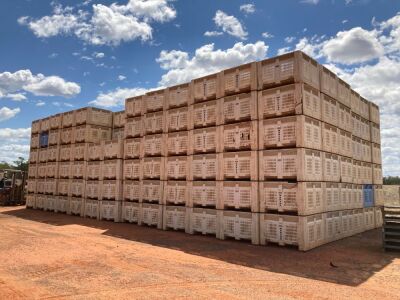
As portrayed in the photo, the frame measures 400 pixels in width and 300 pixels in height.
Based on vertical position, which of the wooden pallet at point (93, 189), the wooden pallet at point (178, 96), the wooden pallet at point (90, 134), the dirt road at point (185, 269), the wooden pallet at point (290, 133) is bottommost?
the dirt road at point (185, 269)

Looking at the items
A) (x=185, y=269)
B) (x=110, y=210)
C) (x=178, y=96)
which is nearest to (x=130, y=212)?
(x=110, y=210)

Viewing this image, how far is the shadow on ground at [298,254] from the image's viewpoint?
727cm

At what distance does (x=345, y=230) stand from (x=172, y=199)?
6703mm

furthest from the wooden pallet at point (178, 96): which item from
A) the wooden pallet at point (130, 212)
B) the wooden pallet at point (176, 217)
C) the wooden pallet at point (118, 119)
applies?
the wooden pallet at point (118, 119)

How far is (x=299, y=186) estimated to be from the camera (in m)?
9.55

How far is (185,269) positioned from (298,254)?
11.4 feet

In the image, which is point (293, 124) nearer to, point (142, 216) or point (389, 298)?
point (389, 298)

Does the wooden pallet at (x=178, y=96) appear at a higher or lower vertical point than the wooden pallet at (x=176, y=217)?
higher

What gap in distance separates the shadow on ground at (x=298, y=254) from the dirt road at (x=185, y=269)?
2 centimetres

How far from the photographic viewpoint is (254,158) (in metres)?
10.6

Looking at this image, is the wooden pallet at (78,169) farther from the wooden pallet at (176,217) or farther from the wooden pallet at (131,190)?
the wooden pallet at (176,217)

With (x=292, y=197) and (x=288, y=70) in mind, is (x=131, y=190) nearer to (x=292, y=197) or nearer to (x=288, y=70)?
(x=292, y=197)

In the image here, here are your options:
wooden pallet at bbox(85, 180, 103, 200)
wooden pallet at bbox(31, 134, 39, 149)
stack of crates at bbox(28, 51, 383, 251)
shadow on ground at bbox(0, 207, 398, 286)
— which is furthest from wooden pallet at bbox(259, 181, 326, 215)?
wooden pallet at bbox(31, 134, 39, 149)

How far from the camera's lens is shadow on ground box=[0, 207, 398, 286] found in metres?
7.27
